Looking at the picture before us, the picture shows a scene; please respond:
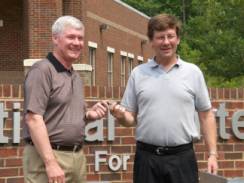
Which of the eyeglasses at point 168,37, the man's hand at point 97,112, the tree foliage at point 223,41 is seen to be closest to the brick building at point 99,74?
the man's hand at point 97,112

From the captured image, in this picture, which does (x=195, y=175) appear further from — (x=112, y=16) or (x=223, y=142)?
(x=112, y=16)

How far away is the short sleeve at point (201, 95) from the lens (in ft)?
16.9

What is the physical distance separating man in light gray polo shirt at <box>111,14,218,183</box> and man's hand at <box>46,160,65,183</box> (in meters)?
0.70

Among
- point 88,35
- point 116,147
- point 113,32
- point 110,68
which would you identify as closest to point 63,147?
point 116,147

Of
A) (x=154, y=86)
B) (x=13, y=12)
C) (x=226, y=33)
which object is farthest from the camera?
(x=13, y=12)

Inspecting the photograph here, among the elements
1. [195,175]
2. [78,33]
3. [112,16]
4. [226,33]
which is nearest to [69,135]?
[78,33]

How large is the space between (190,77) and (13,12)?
22398 millimetres

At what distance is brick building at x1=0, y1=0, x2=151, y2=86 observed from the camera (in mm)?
19859

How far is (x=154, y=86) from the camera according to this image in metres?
5.05

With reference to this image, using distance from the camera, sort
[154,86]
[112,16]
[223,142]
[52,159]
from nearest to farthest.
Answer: [52,159] → [154,86] → [223,142] → [112,16]

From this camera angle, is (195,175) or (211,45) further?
(211,45)

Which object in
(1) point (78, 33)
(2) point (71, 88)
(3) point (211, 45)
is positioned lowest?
(2) point (71, 88)

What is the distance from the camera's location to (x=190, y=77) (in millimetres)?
5109

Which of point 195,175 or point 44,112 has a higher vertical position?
point 44,112
